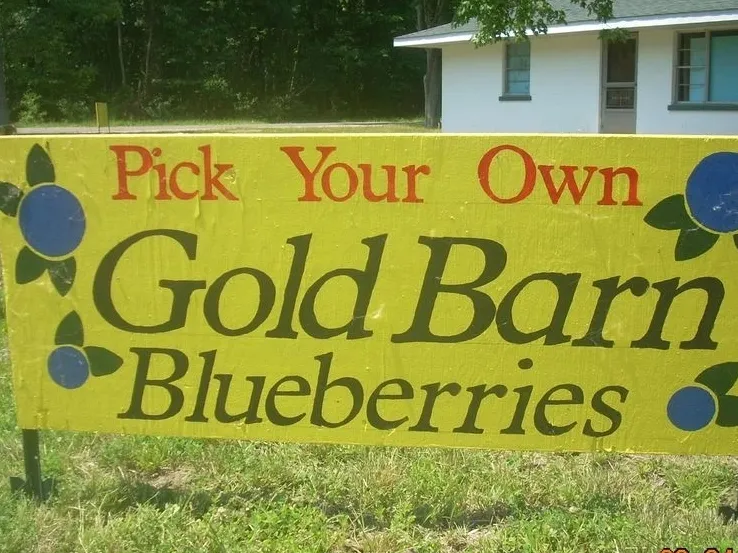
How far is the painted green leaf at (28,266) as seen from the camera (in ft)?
10.5

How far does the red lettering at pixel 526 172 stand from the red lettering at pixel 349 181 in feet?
1.37

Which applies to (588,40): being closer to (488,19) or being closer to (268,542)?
(488,19)

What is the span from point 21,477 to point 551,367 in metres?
2.02

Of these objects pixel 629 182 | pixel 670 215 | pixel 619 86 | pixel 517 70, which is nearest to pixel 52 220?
pixel 629 182

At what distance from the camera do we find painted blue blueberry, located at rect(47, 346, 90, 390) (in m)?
3.27

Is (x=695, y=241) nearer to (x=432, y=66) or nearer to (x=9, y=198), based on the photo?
(x=9, y=198)

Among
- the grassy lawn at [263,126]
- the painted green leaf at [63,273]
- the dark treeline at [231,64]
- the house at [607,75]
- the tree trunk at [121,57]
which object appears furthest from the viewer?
the tree trunk at [121,57]

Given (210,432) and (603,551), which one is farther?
(210,432)

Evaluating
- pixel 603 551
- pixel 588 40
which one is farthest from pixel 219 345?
pixel 588 40

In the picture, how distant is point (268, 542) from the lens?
3.02 m

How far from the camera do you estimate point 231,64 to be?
42812mm

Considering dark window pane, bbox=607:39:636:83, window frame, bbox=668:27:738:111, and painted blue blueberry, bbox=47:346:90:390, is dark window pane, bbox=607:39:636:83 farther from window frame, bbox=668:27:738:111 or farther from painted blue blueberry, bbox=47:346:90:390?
painted blue blueberry, bbox=47:346:90:390

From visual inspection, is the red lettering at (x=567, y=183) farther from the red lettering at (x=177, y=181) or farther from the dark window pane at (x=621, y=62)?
A: the dark window pane at (x=621, y=62)

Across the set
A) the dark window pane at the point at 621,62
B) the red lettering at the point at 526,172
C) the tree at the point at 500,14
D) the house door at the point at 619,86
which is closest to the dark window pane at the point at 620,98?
the house door at the point at 619,86
